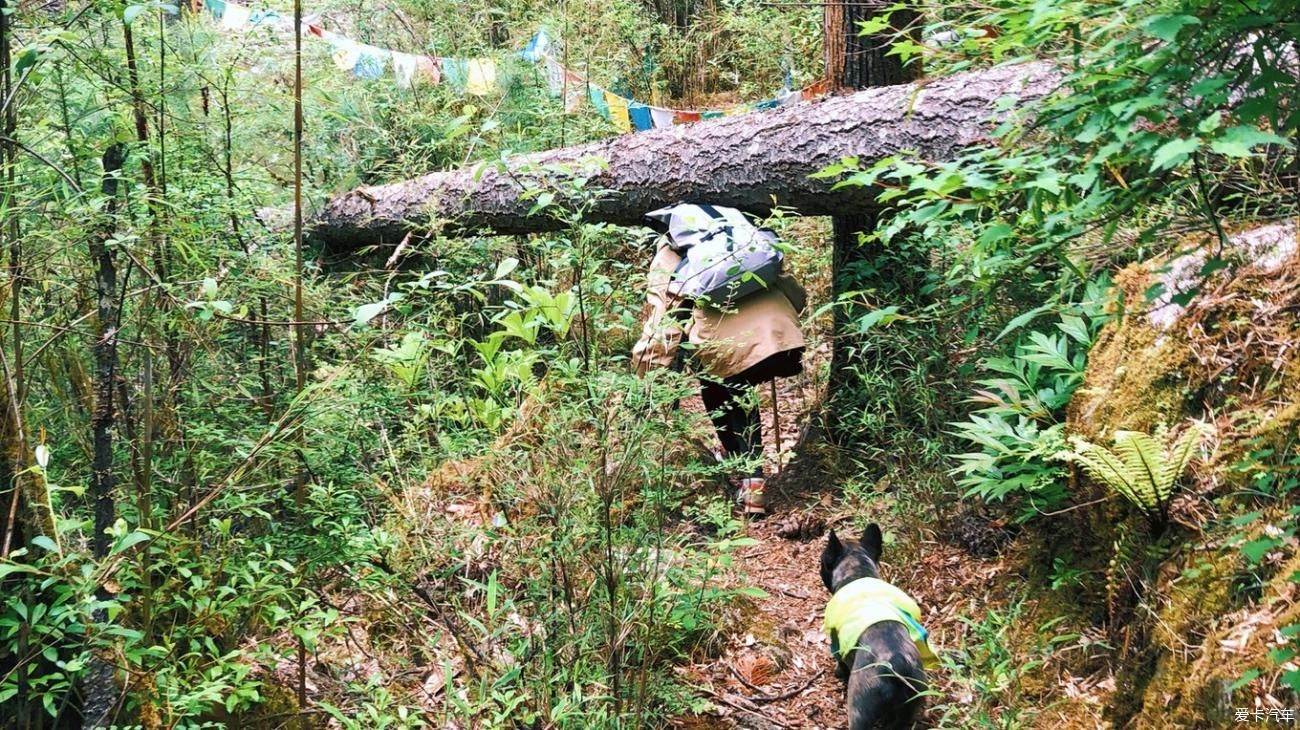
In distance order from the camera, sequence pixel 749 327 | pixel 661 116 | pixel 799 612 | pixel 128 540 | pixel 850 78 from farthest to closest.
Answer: pixel 661 116
pixel 850 78
pixel 749 327
pixel 799 612
pixel 128 540

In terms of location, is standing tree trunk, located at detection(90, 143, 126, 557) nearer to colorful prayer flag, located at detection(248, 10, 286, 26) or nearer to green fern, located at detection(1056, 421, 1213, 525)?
colorful prayer flag, located at detection(248, 10, 286, 26)

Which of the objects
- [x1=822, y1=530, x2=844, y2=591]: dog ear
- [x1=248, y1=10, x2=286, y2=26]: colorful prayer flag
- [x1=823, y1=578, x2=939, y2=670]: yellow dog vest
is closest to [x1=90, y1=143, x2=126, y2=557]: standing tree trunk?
[x1=248, y1=10, x2=286, y2=26]: colorful prayer flag

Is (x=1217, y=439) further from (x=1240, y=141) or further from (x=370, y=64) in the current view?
(x=370, y=64)

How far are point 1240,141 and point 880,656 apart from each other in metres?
2.12

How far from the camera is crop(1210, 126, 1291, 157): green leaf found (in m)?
1.50

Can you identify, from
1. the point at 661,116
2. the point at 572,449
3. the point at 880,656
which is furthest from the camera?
the point at 661,116

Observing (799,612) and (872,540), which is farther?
(799,612)

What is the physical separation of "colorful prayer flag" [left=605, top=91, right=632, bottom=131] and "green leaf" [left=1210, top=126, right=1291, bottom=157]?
7.71 m

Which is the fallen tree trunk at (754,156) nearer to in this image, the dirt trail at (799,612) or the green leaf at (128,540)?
the dirt trail at (799,612)

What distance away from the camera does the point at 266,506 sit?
3.73m

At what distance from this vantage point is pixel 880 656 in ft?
10.2

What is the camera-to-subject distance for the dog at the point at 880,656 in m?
3.07

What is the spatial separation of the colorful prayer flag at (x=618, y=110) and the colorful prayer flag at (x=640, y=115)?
243mm

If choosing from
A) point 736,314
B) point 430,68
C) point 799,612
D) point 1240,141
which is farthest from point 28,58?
point 430,68
